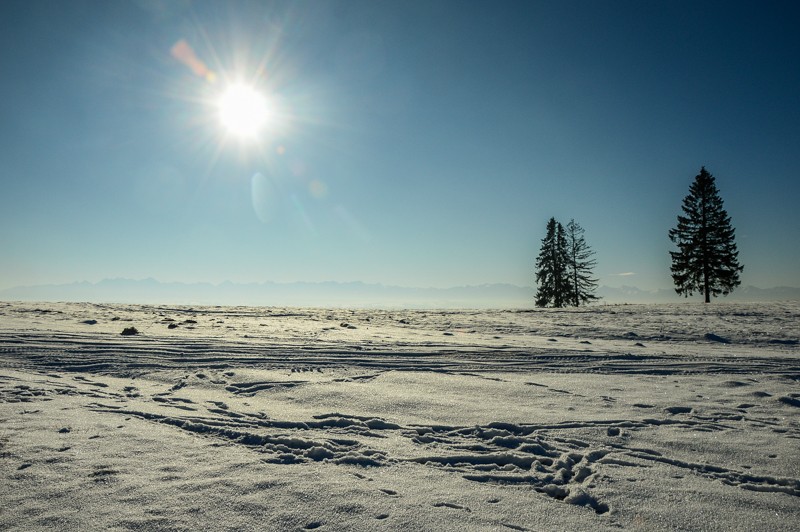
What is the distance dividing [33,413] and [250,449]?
234cm

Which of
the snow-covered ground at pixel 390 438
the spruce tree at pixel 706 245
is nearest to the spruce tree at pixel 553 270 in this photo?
the spruce tree at pixel 706 245

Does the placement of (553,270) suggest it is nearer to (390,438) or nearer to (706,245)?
(706,245)

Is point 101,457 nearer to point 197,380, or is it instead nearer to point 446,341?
point 197,380

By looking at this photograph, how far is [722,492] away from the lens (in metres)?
2.69

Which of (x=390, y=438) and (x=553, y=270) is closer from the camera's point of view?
(x=390, y=438)

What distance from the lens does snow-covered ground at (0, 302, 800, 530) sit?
2.43 metres

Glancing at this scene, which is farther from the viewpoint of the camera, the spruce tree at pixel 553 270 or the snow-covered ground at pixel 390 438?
the spruce tree at pixel 553 270

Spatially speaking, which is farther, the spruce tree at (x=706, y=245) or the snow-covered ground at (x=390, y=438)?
the spruce tree at (x=706, y=245)

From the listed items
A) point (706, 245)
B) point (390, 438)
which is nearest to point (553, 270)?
point (706, 245)

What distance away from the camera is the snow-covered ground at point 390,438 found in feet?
7.98

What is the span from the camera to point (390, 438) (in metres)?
3.62

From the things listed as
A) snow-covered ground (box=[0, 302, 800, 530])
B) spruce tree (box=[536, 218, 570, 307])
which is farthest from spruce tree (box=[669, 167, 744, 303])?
snow-covered ground (box=[0, 302, 800, 530])

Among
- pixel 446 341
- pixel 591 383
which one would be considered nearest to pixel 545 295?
pixel 446 341

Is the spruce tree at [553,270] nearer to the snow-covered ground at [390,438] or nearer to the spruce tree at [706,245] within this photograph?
the spruce tree at [706,245]
